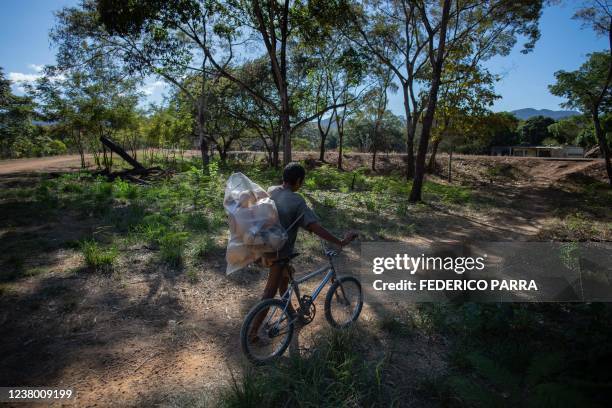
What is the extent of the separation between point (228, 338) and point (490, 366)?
2548mm

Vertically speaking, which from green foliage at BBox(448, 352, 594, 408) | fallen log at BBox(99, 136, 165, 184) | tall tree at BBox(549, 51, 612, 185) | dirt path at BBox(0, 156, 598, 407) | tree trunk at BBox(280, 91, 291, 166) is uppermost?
tall tree at BBox(549, 51, 612, 185)

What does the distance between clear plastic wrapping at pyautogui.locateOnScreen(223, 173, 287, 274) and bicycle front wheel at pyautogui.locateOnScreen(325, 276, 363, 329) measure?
1.06m

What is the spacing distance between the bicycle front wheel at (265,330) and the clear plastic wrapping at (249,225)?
0.46m

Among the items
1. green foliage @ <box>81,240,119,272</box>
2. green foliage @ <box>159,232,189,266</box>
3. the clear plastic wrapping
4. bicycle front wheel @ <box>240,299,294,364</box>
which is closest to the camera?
the clear plastic wrapping

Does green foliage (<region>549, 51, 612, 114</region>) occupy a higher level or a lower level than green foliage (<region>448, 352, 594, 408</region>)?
higher

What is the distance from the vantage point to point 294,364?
2936mm

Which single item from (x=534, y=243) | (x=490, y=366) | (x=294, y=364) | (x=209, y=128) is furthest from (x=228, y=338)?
(x=209, y=128)

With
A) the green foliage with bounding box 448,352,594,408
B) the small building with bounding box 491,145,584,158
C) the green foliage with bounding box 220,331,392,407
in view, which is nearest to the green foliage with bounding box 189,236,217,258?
the green foliage with bounding box 220,331,392,407

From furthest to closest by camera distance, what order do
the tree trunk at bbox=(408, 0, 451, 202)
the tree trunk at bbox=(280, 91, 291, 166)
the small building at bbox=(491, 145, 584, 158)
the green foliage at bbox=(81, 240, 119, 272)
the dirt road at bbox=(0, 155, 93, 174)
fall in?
the small building at bbox=(491, 145, 584, 158)
the dirt road at bbox=(0, 155, 93, 174)
the tree trunk at bbox=(280, 91, 291, 166)
the tree trunk at bbox=(408, 0, 451, 202)
the green foliage at bbox=(81, 240, 119, 272)

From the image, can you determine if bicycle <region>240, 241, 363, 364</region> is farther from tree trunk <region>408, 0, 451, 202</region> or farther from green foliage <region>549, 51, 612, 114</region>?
green foliage <region>549, 51, 612, 114</region>

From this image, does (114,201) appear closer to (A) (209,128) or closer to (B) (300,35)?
(B) (300,35)

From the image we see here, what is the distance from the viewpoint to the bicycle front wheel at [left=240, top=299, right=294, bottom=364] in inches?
118

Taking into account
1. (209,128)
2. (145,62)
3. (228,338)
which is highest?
(145,62)

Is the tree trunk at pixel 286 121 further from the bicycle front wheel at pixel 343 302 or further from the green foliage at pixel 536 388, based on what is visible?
the green foliage at pixel 536 388
